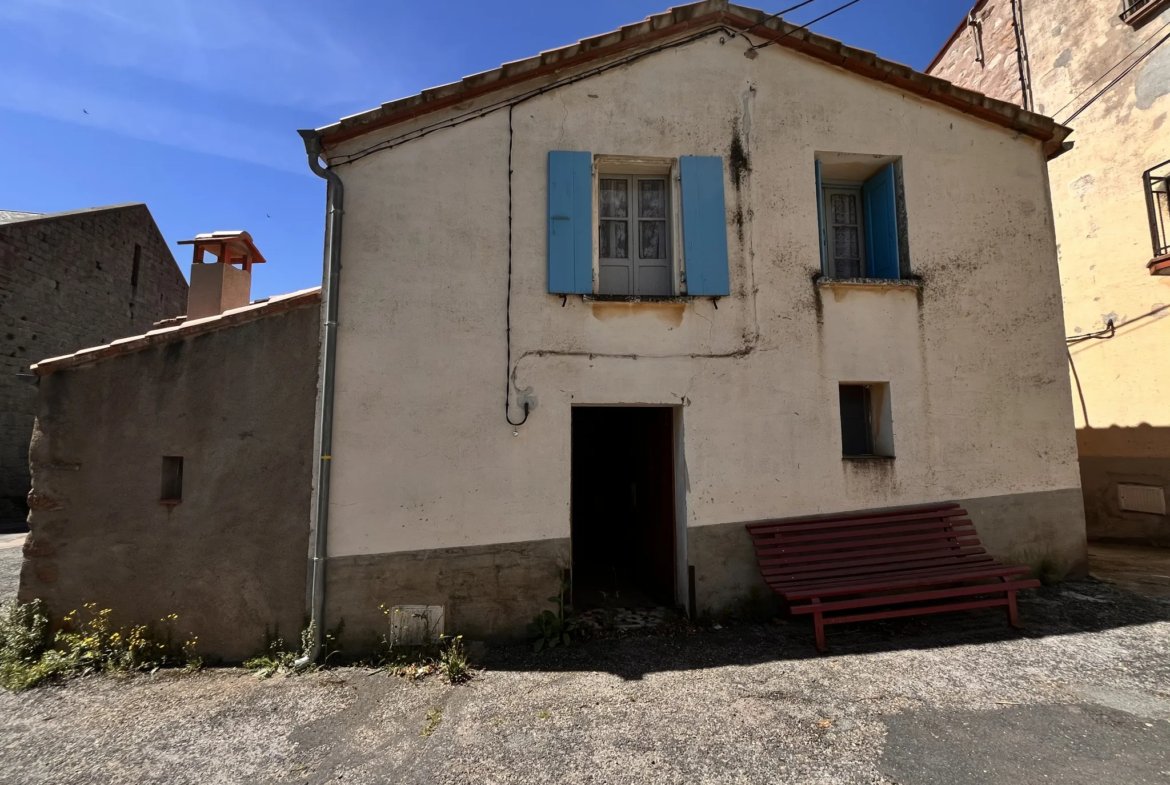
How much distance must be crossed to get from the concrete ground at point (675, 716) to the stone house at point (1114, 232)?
14.1 ft

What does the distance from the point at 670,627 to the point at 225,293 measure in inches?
258

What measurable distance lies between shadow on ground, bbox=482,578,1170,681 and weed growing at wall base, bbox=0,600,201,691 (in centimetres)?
264

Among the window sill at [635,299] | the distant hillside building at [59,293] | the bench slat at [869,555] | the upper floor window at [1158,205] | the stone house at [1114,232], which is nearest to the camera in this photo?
the bench slat at [869,555]

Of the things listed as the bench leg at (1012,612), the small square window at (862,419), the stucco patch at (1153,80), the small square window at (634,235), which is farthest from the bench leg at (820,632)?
the stucco patch at (1153,80)

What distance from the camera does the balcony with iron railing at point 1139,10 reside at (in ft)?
23.8

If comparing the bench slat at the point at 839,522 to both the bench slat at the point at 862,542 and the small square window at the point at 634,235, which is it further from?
the small square window at the point at 634,235

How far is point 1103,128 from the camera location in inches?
320

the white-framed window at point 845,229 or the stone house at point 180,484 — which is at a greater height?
the white-framed window at point 845,229

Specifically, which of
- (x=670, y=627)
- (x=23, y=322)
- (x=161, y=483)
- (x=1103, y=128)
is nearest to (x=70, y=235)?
(x=23, y=322)

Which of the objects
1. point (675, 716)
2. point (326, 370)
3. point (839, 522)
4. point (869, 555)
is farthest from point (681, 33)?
point (675, 716)

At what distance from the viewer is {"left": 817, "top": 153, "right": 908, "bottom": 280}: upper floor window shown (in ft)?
18.7

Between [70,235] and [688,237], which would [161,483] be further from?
[70,235]

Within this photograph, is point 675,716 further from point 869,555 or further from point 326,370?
point 326,370

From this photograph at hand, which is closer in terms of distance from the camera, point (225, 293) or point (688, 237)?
point (688, 237)
